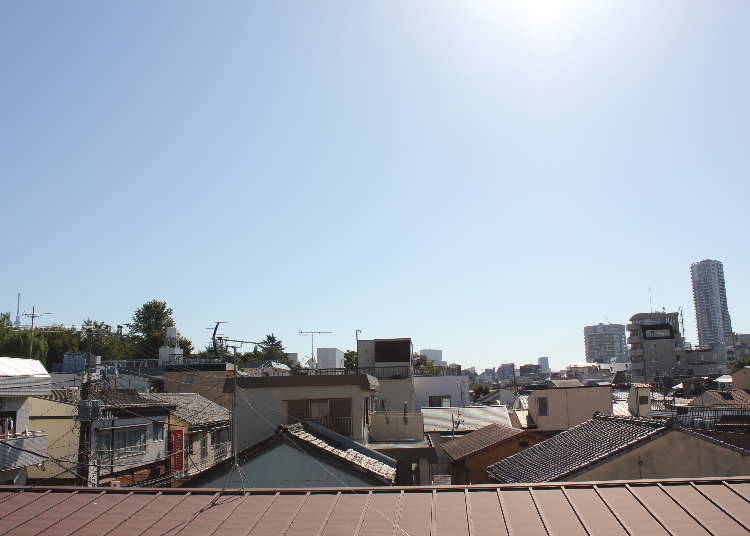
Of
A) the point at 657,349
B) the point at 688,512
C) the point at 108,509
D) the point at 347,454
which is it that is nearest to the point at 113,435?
the point at 347,454

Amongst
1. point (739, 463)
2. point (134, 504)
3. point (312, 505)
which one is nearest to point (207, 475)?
point (134, 504)

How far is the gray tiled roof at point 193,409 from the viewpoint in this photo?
3653 cm

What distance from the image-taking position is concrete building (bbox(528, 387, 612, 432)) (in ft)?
132

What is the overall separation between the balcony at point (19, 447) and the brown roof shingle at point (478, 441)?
1773 centimetres

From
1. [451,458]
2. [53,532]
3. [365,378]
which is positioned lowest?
[451,458]

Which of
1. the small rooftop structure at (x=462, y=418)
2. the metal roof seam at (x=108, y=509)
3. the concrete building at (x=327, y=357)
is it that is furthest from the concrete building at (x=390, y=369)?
the metal roof seam at (x=108, y=509)

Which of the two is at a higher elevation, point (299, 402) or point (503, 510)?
point (299, 402)

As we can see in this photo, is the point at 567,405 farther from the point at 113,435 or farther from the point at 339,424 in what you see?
the point at 113,435

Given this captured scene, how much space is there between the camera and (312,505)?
35.6ft

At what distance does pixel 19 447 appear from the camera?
2419 centimetres

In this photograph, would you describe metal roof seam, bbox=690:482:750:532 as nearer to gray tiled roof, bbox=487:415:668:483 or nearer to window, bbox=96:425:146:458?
gray tiled roof, bbox=487:415:668:483

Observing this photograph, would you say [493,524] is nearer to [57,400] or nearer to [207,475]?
[207,475]

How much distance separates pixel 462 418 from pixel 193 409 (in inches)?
720

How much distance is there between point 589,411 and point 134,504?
35.1m
